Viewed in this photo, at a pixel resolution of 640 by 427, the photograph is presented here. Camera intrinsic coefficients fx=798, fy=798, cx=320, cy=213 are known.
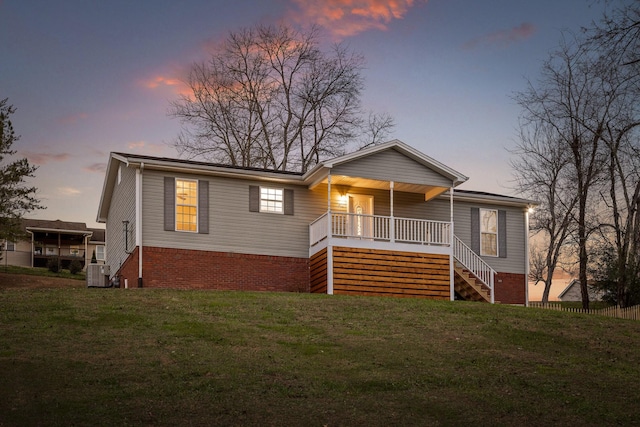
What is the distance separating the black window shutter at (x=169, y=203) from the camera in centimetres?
2403

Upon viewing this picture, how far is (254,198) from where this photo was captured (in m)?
25.3

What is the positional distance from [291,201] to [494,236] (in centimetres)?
812

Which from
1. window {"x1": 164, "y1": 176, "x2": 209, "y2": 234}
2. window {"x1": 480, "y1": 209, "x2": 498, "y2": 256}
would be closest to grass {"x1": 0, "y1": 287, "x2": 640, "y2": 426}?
window {"x1": 164, "y1": 176, "x2": 209, "y2": 234}

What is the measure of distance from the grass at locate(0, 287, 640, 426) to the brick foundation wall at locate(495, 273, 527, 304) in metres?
8.17

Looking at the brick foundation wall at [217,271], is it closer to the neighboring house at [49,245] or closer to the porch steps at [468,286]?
the porch steps at [468,286]

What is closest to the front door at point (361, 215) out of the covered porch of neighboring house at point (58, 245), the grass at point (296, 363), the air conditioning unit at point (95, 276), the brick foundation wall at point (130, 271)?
the grass at point (296, 363)

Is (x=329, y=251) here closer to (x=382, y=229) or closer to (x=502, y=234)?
(x=382, y=229)

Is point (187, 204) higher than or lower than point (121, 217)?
higher

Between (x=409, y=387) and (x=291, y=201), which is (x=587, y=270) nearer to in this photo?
(x=291, y=201)

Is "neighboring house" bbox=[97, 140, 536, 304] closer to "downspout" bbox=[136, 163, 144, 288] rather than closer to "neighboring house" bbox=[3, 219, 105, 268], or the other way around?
"downspout" bbox=[136, 163, 144, 288]

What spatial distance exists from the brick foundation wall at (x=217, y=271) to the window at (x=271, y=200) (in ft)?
5.06

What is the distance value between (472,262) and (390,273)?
426 cm

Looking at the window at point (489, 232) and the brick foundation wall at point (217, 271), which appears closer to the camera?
the brick foundation wall at point (217, 271)

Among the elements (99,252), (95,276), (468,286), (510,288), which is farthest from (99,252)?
(468,286)
